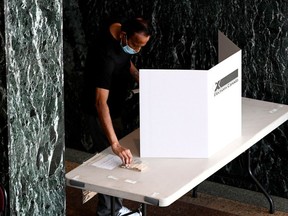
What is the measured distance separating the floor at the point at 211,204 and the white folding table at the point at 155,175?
834 mm

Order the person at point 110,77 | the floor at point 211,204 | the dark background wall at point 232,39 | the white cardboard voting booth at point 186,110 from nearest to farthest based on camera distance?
the white cardboard voting booth at point 186,110 < the person at point 110,77 < the dark background wall at point 232,39 < the floor at point 211,204

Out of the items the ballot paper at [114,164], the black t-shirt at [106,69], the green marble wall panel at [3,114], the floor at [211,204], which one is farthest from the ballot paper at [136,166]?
the floor at [211,204]

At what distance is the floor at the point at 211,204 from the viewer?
6441 mm

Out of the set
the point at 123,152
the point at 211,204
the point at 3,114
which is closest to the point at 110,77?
the point at 123,152

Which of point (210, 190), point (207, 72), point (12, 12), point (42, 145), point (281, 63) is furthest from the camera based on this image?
point (210, 190)

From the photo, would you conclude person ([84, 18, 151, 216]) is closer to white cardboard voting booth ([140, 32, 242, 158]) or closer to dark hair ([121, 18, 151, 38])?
dark hair ([121, 18, 151, 38])

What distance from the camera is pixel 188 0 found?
21.3 feet

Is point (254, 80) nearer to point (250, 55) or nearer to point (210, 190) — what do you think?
point (250, 55)

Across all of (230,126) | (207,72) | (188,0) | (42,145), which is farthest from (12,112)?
(188,0)

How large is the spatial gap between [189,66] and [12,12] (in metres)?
2.48

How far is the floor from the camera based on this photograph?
6441mm

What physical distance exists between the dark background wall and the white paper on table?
139 centimetres

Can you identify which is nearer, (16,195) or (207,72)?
(16,195)

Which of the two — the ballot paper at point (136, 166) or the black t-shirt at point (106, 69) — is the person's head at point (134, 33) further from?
the ballot paper at point (136, 166)
